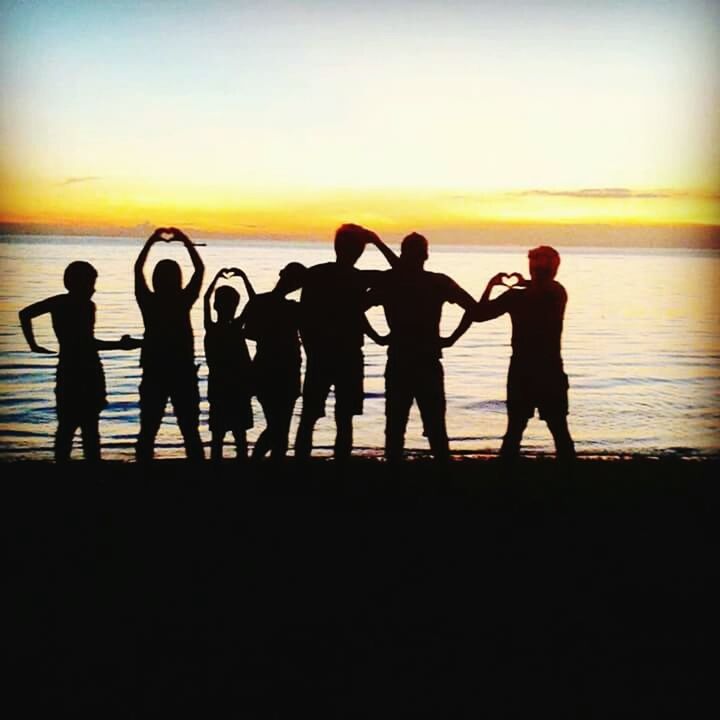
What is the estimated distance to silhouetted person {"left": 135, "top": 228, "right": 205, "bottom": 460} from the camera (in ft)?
22.0

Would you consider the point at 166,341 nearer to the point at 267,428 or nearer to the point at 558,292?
the point at 267,428

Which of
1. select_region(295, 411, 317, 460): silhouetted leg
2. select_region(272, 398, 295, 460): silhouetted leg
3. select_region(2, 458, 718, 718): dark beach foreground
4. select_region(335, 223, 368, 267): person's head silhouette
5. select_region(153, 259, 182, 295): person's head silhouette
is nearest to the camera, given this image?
select_region(2, 458, 718, 718): dark beach foreground

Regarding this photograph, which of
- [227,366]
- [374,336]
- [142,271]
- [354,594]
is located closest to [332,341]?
[374,336]

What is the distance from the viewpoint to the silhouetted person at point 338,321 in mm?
6664

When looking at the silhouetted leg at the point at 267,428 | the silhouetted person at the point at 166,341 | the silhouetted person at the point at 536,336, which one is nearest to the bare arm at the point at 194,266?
the silhouetted person at the point at 166,341

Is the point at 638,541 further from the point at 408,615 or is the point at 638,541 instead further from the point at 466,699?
the point at 466,699

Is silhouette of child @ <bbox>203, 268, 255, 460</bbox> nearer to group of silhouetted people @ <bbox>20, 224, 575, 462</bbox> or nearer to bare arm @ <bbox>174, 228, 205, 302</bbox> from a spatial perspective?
group of silhouetted people @ <bbox>20, 224, 575, 462</bbox>

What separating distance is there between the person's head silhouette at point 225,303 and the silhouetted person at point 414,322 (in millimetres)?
1466

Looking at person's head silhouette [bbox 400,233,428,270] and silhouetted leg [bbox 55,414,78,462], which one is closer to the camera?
person's head silhouette [bbox 400,233,428,270]

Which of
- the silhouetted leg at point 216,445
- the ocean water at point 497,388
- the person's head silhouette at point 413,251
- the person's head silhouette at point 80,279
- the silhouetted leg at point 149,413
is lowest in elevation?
the ocean water at point 497,388

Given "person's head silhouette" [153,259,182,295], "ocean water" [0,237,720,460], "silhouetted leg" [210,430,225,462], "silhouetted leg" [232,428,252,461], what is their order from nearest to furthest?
"person's head silhouette" [153,259,182,295] → "silhouetted leg" [210,430,225,462] → "silhouetted leg" [232,428,252,461] → "ocean water" [0,237,720,460]

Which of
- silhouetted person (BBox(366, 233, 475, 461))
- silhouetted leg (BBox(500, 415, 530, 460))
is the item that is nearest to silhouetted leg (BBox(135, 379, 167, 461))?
silhouetted person (BBox(366, 233, 475, 461))

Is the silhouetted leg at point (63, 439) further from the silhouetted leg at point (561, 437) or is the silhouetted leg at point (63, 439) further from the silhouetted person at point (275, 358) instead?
the silhouetted leg at point (561, 437)

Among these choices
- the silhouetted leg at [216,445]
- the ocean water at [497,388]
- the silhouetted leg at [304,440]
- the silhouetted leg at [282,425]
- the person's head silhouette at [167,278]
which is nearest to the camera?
the person's head silhouette at [167,278]
